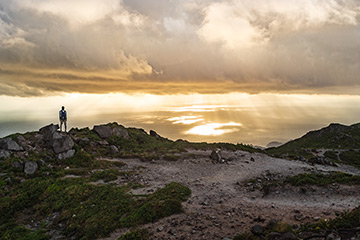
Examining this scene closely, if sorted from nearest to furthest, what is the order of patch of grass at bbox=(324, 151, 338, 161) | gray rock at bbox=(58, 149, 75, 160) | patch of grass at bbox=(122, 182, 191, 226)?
1. patch of grass at bbox=(122, 182, 191, 226)
2. gray rock at bbox=(58, 149, 75, 160)
3. patch of grass at bbox=(324, 151, 338, 161)

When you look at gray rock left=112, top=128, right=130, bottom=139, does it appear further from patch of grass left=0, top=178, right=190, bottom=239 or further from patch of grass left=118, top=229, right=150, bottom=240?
patch of grass left=118, top=229, right=150, bottom=240

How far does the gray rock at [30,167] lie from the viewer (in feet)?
84.9

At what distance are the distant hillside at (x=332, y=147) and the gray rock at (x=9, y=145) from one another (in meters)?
50.4

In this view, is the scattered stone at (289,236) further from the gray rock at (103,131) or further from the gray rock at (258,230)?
the gray rock at (103,131)

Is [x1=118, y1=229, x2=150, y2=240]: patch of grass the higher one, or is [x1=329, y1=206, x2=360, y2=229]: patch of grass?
[x1=329, y1=206, x2=360, y2=229]: patch of grass

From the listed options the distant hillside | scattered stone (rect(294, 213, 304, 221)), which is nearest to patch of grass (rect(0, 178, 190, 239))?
scattered stone (rect(294, 213, 304, 221))

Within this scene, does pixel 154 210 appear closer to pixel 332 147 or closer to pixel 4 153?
pixel 4 153

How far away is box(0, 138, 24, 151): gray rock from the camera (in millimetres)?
29703

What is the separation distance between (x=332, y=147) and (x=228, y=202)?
8398 centimetres

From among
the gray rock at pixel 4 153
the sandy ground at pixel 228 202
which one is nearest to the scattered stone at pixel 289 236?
the sandy ground at pixel 228 202

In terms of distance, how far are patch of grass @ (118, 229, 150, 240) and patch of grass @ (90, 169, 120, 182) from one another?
13368 mm

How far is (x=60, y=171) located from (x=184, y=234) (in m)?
21.7

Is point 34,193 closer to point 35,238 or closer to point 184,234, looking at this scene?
point 35,238

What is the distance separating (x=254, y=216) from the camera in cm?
1352
